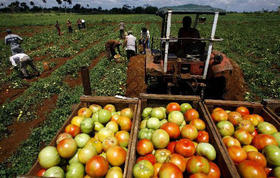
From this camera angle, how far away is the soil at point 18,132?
15.4 ft

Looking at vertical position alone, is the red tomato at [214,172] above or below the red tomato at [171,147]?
above

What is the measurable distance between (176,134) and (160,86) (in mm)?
4675

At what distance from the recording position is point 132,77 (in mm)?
6527

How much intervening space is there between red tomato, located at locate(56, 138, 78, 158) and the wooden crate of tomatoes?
93.5 inches

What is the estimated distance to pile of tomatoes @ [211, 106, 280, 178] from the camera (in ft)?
7.35

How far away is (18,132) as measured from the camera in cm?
539

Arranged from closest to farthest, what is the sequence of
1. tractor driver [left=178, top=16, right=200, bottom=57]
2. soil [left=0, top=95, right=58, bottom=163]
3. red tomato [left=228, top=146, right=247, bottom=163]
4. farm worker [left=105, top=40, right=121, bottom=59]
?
1. red tomato [left=228, top=146, right=247, bottom=163]
2. soil [left=0, top=95, right=58, bottom=163]
3. tractor driver [left=178, top=16, right=200, bottom=57]
4. farm worker [left=105, top=40, right=121, bottom=59]

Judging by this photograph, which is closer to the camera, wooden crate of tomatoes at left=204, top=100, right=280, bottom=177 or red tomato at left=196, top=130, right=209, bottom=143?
wooden crate of tomatoes at left=204, top=100, right=280, bottom=177

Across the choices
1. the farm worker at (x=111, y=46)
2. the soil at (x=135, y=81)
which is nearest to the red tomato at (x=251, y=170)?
the soil at (x=135, y=81)

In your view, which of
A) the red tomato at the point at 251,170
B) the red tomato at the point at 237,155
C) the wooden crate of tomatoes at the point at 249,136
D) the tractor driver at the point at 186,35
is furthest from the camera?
the tractor driver at the point at 186,35

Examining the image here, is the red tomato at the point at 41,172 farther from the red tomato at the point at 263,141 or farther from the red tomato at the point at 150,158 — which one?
the red tomato at the point at 263,141

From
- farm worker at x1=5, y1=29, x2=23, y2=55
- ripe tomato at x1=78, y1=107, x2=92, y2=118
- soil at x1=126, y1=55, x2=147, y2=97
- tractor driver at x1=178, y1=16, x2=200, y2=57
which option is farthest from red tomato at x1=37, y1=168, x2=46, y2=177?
farm worker at x1=5, y1=29, x2=23, y2=55

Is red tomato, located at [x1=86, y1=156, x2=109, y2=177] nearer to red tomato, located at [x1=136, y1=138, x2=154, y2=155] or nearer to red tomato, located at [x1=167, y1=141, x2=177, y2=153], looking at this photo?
red tomato, located at [x1=136, y1=138, x2=154, y2=155]

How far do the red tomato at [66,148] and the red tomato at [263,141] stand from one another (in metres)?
3.09
